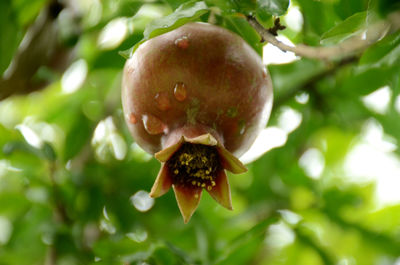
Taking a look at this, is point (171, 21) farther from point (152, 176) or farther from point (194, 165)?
point (152, 176)

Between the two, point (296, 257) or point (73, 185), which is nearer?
point (73, 185)

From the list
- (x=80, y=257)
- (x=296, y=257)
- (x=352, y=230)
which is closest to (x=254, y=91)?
(x=80, y=257)

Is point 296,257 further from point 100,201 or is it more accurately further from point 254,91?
point 254,91

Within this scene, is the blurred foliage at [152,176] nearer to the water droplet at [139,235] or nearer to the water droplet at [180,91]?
the water droplet at [139,235]

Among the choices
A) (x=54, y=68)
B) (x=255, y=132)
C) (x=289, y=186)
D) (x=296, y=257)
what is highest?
(x=255, y=132)

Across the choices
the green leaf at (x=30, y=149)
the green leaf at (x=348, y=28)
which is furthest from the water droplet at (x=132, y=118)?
the green leaf at (x=30, y=149)

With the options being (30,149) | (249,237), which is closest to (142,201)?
(30,149)
